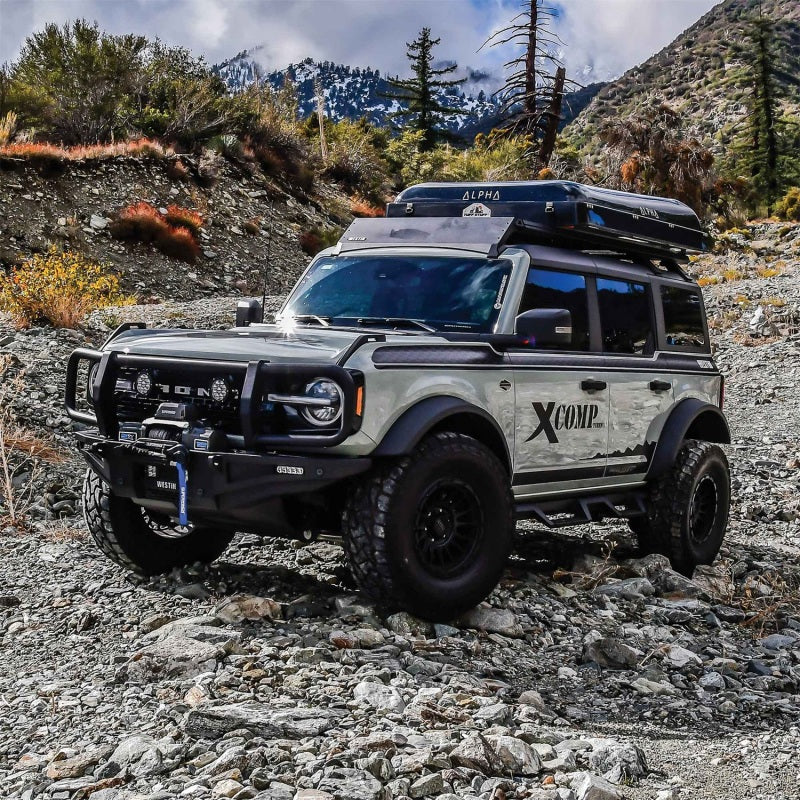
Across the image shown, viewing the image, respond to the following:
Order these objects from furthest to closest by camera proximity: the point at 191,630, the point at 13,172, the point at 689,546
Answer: the point at 13,172 < the point at 689,546 < the point at 191,630

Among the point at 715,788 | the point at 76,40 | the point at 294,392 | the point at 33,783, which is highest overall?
the point at 76,40

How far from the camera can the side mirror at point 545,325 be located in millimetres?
5543

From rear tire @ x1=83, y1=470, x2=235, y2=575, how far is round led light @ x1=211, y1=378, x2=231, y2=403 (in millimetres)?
1082

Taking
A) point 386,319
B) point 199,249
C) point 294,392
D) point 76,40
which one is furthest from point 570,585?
point 76,40

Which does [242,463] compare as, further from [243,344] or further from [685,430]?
[685,430]

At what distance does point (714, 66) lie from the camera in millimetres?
79250

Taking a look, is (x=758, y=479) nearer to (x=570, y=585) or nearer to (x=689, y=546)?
(x=689, y=546)

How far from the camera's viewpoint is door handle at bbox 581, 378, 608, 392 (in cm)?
636

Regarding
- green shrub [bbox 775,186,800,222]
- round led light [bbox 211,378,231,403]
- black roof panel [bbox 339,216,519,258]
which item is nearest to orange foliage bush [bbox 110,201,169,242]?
black roof panel [bbox 339,216,519,258]

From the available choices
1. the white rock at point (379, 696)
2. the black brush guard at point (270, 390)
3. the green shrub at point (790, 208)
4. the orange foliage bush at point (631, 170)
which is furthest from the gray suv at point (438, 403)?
the green shrub at point (790, 208)

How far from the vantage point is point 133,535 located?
5.86 m

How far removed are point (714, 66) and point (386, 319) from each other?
81190 millimetres

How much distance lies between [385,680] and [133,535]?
2.11 meters

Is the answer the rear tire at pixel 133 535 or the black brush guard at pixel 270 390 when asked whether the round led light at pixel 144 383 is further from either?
the rear tire at pixel 133 535
